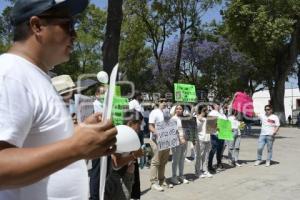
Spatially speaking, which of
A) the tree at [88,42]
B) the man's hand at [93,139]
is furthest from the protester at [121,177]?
the tree at [88,42]

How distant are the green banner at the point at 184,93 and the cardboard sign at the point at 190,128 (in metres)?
2.27

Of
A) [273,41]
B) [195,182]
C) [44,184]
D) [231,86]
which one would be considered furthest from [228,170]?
[231,86]

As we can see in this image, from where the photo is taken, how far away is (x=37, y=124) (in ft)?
5.45

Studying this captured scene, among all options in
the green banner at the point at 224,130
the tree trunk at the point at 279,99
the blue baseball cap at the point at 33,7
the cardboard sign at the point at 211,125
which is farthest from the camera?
the tree trunk at the point at 279,99

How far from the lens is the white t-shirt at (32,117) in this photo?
5.06 ft

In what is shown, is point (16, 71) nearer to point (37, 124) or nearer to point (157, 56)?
point (37, 124)

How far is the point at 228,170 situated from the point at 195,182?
1996mm

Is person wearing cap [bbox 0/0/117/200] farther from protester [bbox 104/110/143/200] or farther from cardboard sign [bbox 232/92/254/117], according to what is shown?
cardboard sign [bbox 232/92/254/117]

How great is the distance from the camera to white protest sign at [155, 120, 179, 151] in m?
9.78

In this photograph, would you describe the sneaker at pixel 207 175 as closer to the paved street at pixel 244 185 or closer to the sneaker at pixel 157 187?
the paved street at pixel 244 185

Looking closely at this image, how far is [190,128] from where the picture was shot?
1095 centimetres

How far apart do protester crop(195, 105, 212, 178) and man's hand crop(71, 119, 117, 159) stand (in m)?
9.65

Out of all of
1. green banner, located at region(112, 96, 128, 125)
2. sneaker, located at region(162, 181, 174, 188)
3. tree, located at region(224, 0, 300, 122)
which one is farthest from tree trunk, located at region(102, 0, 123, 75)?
tree, located at region(224, 0, 300, 122)

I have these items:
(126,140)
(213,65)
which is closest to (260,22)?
(213,65)
